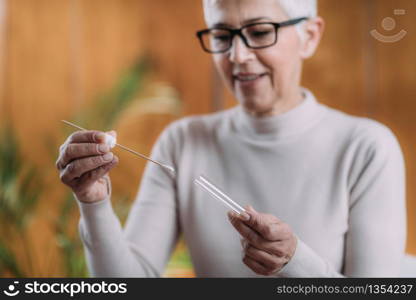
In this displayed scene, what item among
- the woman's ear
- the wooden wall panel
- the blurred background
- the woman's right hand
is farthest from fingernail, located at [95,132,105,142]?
the blurred background

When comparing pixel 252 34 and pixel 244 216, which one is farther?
pixel 252 34

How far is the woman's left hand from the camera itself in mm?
591

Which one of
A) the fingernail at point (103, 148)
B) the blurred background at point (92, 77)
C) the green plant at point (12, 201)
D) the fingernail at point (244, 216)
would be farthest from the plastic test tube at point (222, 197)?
the blurred background at point (92, 77)

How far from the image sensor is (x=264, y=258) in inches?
24.4

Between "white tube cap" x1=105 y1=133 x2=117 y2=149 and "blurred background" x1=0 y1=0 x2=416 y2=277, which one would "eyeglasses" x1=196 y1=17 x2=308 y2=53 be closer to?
"white tube cap" x1=105 y1=133 x2=117 y2=149

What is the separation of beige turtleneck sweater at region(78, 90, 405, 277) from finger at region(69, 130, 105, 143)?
0.40ft

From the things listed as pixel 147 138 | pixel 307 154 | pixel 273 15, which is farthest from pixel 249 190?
pixel 147 138

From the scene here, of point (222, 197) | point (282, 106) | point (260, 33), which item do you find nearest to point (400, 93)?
point (282, 106)

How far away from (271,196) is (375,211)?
148 millimetres

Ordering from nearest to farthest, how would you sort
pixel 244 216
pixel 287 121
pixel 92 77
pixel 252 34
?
1. pixel 244 216
2. pixel 252 34
3. pixel 287 121
4. pixel 92 77

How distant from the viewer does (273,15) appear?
0.73 meters

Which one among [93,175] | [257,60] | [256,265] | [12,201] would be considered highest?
[257,60]

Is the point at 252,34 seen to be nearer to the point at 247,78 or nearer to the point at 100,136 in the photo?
the point at 247,78

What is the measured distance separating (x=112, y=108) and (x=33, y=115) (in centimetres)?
58
